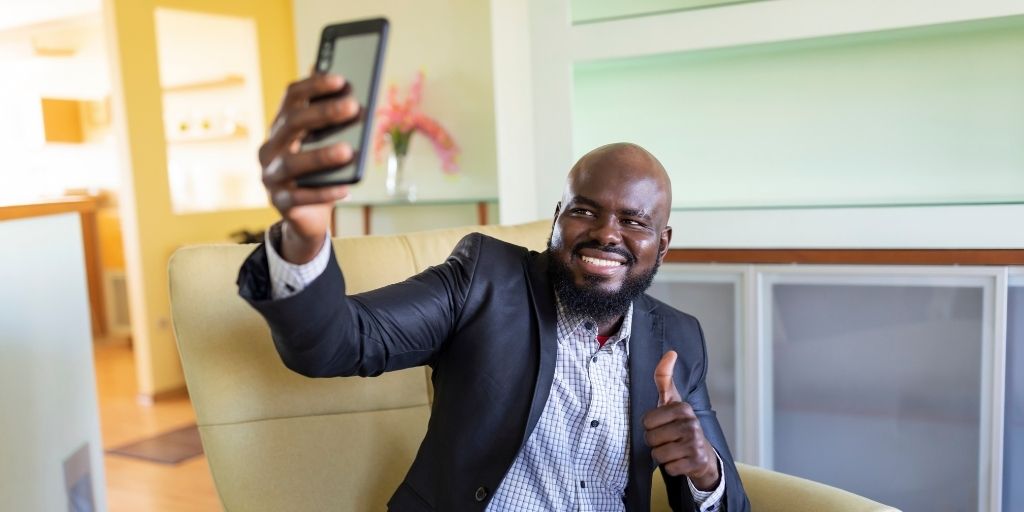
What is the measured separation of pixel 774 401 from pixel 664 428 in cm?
115

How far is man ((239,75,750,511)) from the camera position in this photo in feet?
4.35

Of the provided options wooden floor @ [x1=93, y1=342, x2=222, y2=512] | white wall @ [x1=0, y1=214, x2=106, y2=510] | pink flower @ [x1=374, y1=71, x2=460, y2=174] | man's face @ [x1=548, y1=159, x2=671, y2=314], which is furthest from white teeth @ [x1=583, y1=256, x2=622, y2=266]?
wooden floor @ [x1=93, y1=342, x2=222, y2=512]

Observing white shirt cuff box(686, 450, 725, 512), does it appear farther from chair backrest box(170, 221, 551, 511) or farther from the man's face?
chair backrest box(170, 221, 551, 511)

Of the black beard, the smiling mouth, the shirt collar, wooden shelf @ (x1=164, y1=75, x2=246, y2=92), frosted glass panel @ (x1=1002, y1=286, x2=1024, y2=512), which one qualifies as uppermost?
wooden shelf @ (x1=164, y1=75, x2=246, y2=92)

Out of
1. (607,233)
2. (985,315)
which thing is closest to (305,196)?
(607,233)

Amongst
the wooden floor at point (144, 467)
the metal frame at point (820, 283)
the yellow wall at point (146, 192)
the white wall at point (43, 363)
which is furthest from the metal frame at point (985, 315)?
the yellow wall at point (146, 192)

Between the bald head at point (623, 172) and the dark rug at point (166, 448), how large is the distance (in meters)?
2.69

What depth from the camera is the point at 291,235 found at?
39.4 inches

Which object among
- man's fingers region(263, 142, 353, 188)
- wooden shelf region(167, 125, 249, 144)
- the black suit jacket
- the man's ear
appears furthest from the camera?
wooden shelf region(167, 125, 249, 144)

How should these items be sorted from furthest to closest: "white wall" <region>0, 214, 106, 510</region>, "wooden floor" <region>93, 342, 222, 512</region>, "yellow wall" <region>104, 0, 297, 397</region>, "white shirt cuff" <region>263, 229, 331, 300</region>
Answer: "yellow wall" <region>104, 0, 297, 397</region>, "wooden floor" <region>93, 342, 222, 512</region>, "white wall" <region>0, 214, 106, 510</region>, "white shirt cuff" <region>263, 229, 331, 300</region>

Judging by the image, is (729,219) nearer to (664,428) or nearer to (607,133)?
(607,133)

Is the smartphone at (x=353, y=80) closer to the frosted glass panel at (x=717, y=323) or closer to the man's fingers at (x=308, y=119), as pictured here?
the man's fingers at (x=308, y=119)

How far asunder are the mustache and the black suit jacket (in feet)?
0.23

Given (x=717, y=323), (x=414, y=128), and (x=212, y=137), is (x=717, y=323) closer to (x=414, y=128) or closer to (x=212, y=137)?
(x=414, y=128)
